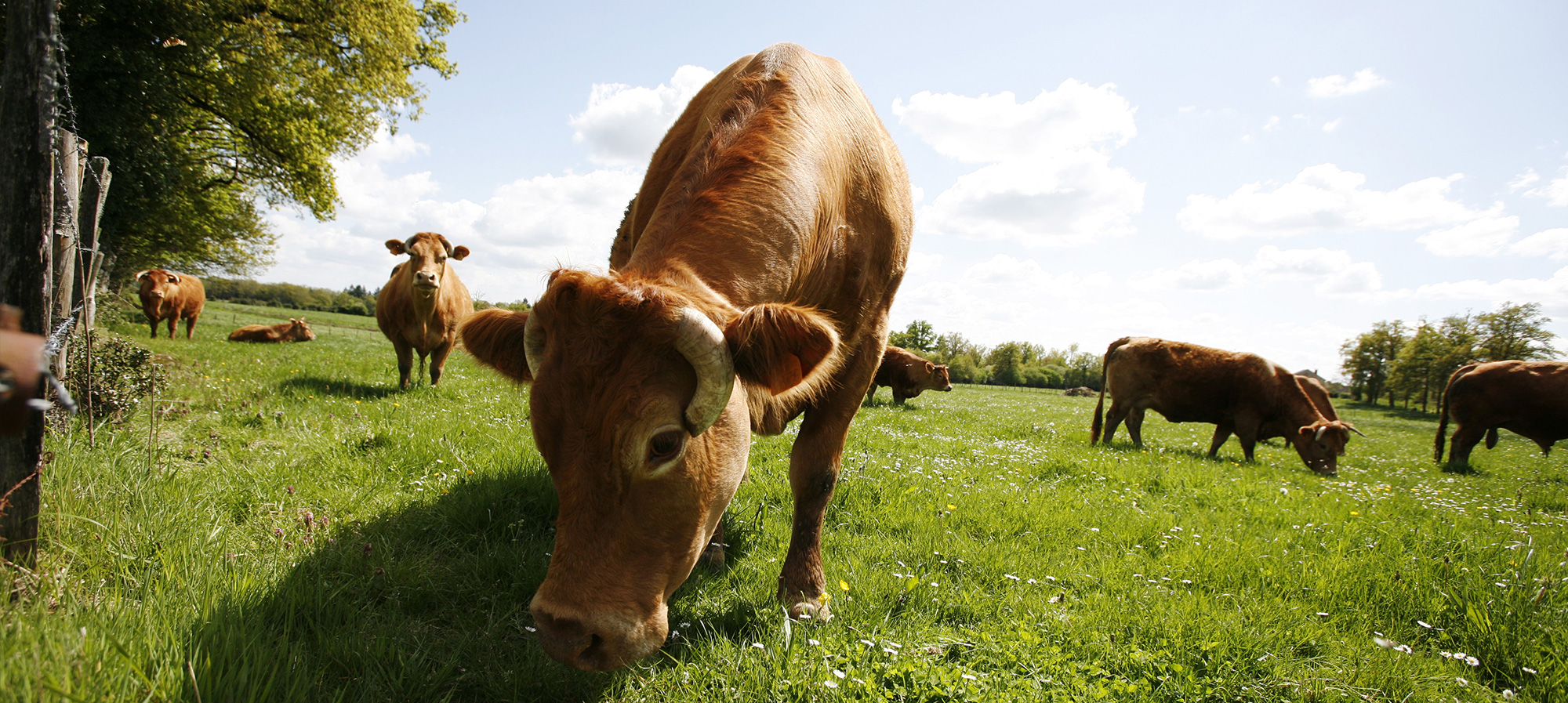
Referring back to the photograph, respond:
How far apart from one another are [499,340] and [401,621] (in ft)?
4.32

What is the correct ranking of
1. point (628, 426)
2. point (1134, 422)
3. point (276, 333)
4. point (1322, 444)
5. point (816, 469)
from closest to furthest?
point (628, 426), point (816, 469), point (1322, 444), point (1134, 422), point (276, 333)

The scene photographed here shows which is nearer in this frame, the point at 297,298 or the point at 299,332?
the point at 299,332

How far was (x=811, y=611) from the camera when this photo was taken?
10.5 ft

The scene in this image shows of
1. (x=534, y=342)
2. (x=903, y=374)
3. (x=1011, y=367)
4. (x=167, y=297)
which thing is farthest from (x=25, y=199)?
(x=1011, y=367)

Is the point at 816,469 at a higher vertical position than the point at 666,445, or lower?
lower

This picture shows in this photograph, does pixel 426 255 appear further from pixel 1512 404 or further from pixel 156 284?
pixel 1512 404

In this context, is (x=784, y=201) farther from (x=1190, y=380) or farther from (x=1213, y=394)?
(x=1213, y=394)

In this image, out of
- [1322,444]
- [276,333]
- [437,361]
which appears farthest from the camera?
[276,333]

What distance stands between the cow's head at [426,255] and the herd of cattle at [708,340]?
220 inches

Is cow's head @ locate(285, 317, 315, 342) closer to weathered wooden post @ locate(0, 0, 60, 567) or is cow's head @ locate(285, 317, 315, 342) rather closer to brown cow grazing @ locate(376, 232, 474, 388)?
Result: brown cow grazing @ locate(376, 232, 474, 388)

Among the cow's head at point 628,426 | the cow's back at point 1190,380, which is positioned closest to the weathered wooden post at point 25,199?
the cow's head at point 628,426

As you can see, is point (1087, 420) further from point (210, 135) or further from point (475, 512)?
point (210, 135)

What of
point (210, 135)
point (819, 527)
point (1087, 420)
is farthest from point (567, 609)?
point (210, 135)

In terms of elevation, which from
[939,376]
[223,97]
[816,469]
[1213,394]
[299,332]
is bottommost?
[299,332]
